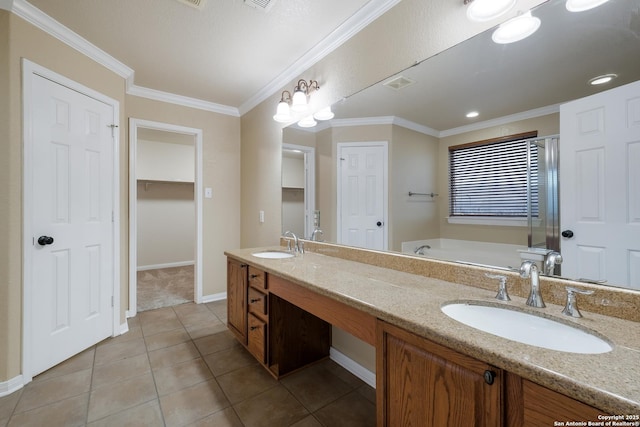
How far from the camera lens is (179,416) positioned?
57.7 inches

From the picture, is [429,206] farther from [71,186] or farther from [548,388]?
[71,186]

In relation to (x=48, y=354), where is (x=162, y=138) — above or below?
above

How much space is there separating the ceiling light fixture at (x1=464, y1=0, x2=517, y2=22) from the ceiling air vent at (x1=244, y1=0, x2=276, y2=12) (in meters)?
1.12

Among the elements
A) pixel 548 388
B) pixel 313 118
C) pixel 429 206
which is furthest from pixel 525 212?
pixel 313 118

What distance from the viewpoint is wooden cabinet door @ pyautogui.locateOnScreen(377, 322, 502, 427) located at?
0.69 meters

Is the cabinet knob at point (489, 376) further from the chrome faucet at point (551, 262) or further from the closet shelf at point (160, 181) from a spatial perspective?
the closet shelf at point (160, 181)

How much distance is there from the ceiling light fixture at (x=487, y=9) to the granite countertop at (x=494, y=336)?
46.5 inches

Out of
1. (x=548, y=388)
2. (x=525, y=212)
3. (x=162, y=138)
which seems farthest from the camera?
(x=162, y=138)

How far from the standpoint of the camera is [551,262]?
1046mm

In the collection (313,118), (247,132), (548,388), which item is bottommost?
(548,388)

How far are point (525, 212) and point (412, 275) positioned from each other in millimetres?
592

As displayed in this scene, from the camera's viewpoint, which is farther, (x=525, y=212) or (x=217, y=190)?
(x=217, y=190)

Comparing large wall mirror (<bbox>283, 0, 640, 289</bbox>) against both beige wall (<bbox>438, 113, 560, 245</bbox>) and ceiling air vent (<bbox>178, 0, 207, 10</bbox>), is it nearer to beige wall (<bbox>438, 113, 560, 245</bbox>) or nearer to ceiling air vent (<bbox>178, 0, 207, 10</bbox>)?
beige wall (<bbox>438, 113, 560, 245</bbox>)

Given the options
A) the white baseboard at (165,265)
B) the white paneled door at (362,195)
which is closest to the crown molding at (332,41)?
the white paneled door at (362,195)
